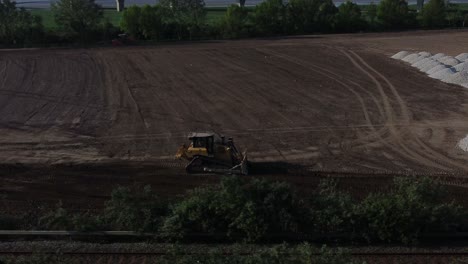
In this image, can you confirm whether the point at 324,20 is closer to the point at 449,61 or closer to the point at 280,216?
the point at 449,61

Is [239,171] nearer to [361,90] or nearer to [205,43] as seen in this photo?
[361,90]

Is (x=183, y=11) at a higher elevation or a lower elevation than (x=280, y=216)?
higher

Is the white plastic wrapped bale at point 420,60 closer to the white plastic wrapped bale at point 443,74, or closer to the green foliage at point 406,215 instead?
the white plastic wrapped bale at point 443,74

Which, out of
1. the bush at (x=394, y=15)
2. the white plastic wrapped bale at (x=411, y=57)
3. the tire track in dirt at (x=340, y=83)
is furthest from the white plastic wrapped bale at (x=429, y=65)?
the bush at (x=394, y=15)

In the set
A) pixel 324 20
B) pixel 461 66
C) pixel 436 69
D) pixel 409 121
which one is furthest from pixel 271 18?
pixel 409 121

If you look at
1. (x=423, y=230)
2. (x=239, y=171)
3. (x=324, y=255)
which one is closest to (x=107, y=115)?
(x=239, y=171)

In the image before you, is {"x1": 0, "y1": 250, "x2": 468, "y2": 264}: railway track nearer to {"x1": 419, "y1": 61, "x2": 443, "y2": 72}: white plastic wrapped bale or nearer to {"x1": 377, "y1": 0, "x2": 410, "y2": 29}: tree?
{"x1": 419, "y1": 61, "x2": 443, "y2": 72}: white plastic wrapped bale
